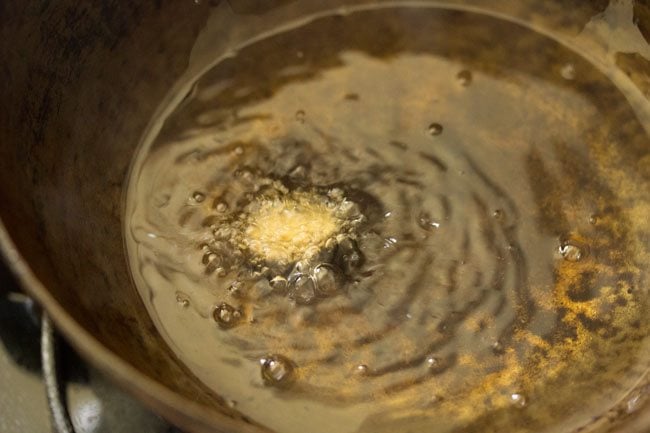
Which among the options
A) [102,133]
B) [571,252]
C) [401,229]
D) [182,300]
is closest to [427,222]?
[401,229]

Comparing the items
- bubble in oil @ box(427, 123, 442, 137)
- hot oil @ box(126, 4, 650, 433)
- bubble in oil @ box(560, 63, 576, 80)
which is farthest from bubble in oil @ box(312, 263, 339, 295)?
bubble in oil @ box(560, 63, 576, 80)

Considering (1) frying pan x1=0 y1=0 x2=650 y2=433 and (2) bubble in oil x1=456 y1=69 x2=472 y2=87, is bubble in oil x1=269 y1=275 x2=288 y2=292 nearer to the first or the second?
(1) frying pan x1=0 y1=0 x2=650 y2=433

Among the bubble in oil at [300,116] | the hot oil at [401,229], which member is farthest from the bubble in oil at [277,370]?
the bubble in oil at [300,116]

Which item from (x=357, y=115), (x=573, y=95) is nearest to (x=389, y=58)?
(x=357, y=115)

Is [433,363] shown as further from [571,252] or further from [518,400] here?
[571,252]

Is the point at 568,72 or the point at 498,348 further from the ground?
the point at 568,72

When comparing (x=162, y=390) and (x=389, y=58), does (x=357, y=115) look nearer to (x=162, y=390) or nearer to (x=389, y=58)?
(x=389, y=58)
